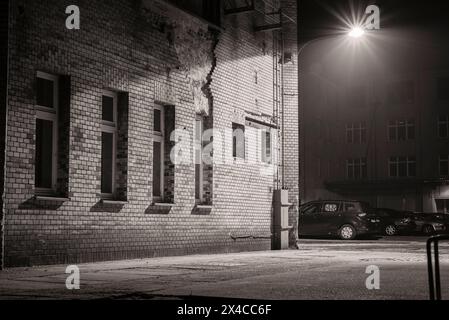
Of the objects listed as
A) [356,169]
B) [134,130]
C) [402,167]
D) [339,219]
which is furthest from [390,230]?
[134,130]

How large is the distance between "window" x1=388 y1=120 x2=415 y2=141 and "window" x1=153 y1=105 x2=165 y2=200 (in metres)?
40.3

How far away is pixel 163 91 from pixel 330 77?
4304 cm

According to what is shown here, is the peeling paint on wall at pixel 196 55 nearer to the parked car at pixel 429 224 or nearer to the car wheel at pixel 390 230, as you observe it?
the car wheel at pixel 390 230

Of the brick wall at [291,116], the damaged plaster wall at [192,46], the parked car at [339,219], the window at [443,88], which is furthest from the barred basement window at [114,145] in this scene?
the window at [443,88]

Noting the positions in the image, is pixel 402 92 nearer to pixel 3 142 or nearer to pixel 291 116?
pixel 291 116

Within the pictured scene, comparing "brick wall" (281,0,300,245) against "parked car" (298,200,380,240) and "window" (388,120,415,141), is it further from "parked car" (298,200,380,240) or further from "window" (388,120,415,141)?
"window" (388,120,415,141)

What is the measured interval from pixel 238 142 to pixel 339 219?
37.8 ft

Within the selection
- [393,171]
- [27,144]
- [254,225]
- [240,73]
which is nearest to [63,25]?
[27,144]

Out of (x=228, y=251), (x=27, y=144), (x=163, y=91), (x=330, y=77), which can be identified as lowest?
(x=228, y=251)

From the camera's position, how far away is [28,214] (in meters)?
11.8

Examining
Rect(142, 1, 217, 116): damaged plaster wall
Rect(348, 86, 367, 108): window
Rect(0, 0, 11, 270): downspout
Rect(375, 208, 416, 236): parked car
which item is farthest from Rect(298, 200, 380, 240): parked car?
Rect(348, 86, 367, 108): window

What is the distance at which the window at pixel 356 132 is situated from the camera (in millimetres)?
55000

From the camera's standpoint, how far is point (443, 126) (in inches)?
2052
